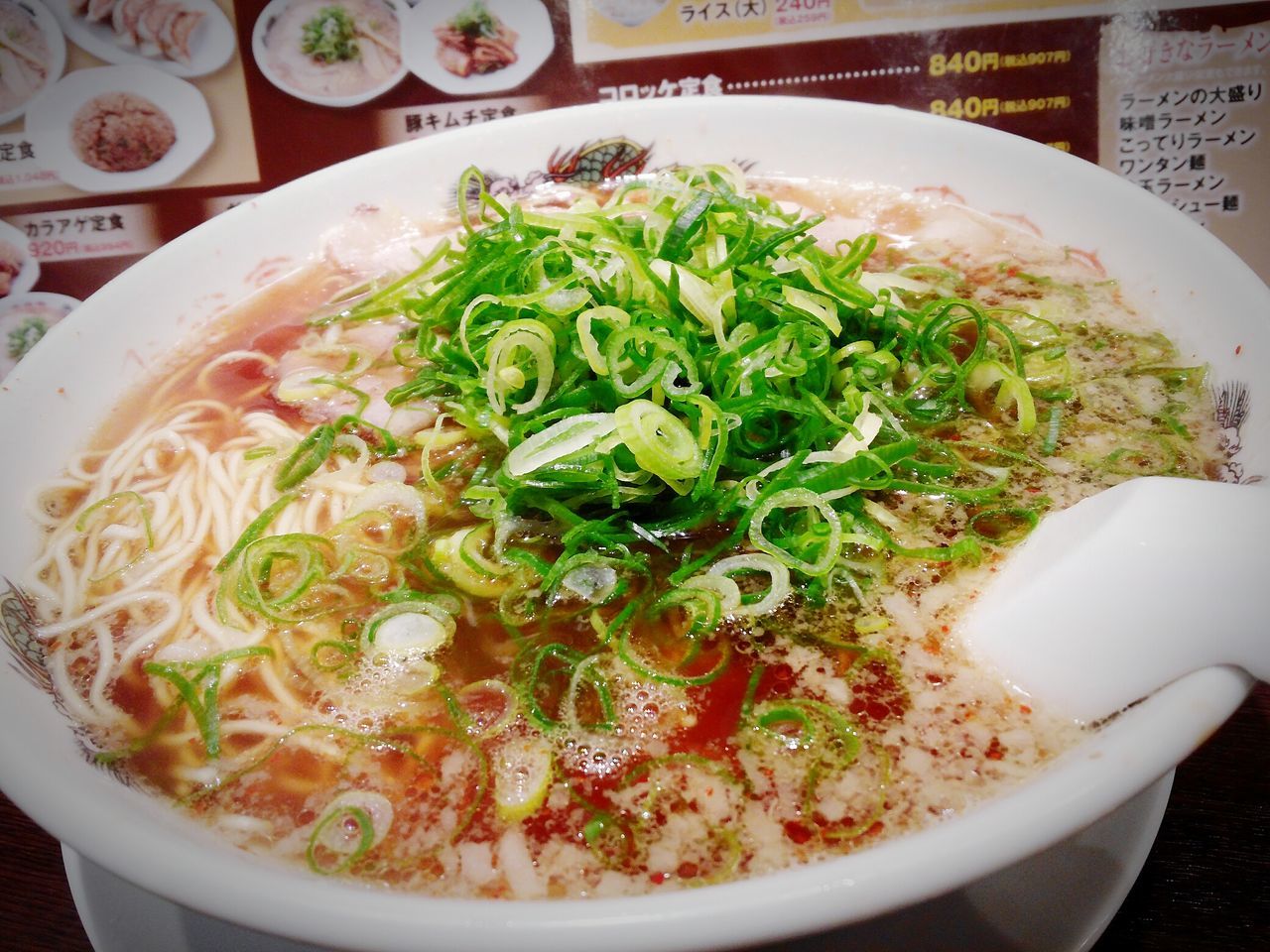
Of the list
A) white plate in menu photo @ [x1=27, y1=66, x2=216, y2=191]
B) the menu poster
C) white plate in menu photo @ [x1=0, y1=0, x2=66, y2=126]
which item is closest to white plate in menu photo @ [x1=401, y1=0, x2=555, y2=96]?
the menu poster

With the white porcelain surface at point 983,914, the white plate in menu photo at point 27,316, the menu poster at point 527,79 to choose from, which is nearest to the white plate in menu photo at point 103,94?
the menu poster at point 527,79

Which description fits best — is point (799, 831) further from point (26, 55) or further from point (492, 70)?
point (26, 55)

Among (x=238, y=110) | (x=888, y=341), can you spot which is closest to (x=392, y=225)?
(x=238, y=110)

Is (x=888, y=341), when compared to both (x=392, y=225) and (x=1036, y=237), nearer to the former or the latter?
(x=1036, y=237)

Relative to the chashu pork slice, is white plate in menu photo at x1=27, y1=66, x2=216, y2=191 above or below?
below

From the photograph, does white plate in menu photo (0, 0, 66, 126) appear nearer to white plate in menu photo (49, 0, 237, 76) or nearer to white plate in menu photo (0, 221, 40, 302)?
white plate in menu photo (49, 0, 237, 76)

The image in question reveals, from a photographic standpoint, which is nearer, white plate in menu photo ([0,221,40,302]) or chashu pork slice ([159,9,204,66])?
chashu pork slice ([159,9,204,66])
